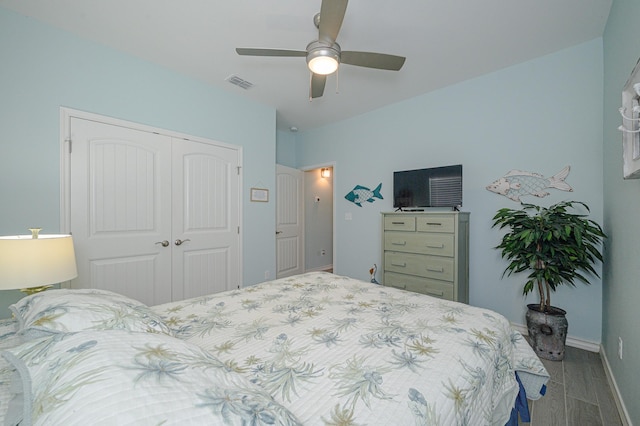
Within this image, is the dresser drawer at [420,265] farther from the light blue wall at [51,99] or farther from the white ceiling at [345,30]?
the light blue wall at [51,99]

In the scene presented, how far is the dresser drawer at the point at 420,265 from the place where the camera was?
110 inches

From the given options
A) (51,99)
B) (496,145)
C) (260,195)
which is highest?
(51,99)

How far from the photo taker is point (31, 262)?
58.0 inches

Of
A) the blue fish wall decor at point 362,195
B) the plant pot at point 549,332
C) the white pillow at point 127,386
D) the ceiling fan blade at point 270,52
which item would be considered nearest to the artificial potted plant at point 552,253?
the plant pot at point 549,332

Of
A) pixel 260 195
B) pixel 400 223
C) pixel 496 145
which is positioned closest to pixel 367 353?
pixel 400 223

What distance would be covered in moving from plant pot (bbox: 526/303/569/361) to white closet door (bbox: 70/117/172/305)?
3.49 meters

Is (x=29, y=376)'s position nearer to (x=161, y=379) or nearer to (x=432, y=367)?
(x=161, y=379)

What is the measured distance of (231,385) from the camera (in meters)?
0.68

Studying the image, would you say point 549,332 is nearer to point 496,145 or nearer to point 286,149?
point 496,145

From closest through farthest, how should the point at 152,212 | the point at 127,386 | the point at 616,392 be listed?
the point at 127,386, the point at 616,392, the point at 152,212

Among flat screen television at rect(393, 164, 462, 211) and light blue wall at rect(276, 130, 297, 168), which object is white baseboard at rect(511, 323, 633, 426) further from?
light blue wall at rect(276, 130, 297, 168)

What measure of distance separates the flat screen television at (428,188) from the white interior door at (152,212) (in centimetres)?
207

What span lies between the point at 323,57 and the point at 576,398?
110 inches

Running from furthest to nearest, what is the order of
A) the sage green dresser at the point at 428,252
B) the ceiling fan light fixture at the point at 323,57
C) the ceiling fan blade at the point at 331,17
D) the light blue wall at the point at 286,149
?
the light blue wall at the point at 286,149, the sage green dresser at the point at 428,252, the ceiling fan light fixture at the point at 323,57, the ceiling fan blade at the point at 331,17
